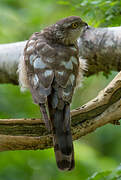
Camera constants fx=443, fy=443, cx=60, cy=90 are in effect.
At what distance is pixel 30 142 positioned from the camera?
455cm

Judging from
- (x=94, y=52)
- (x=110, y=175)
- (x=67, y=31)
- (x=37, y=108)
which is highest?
(x=67, y=31)

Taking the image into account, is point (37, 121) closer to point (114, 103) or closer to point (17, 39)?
point (114, 103)

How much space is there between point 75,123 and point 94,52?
1657 millimetres

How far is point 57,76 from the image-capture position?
4703 mm

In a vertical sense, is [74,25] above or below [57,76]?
above

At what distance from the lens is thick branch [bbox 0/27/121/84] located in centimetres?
589

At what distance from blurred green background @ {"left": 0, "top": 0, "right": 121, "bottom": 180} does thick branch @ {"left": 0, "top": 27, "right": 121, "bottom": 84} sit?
16cm

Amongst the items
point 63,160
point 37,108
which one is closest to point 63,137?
point 63,160

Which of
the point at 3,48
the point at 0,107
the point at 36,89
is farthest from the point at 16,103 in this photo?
the point at 36,89

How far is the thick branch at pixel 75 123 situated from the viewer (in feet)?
14.9

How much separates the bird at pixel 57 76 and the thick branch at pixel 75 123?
187mm

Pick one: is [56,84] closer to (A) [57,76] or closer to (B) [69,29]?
(A) [57,76]

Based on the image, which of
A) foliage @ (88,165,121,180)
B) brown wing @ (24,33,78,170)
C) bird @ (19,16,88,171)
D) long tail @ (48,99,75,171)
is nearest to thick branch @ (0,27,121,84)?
bird @ (19,16,88,171)

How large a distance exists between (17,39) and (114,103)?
3.77 m
